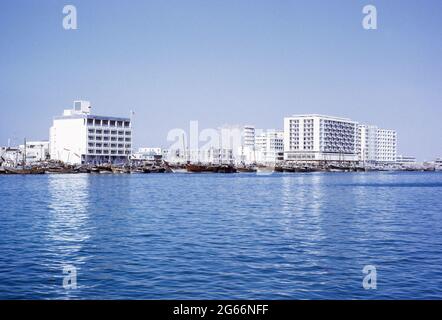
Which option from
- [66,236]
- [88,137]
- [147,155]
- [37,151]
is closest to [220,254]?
[66,236]

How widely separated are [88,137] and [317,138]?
76.9 metres

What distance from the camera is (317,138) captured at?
17775cm

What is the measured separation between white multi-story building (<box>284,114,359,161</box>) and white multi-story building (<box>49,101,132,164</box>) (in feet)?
206

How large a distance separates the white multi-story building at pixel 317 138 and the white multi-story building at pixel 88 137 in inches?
2474

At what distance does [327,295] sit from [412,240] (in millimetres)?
9426

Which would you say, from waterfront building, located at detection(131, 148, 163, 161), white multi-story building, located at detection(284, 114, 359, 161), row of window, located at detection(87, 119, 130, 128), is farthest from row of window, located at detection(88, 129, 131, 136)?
white multi-story building, located at detection(284, 114, 359, 161)

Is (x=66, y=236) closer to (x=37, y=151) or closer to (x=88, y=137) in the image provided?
(x=88, y=137)

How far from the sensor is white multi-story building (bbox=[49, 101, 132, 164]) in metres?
134
